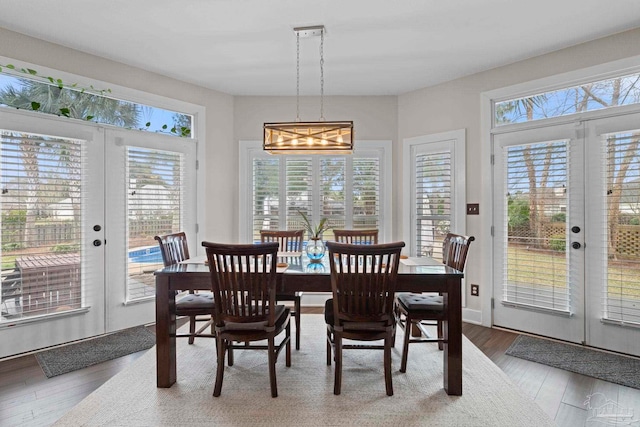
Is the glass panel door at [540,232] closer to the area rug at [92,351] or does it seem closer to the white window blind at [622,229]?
the white window blind at [622,229]

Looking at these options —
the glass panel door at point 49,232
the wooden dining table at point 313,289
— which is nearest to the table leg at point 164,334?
the wooden dining table at point 313,289

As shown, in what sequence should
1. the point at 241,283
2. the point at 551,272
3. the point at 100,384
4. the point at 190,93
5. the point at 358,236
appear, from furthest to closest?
the point at 190,93, the point at 358,236, the point at 551,272, the point at 100,384, the point at 241,283

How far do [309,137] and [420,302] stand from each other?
61.5 inches

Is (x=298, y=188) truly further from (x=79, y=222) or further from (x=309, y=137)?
(x=79, y=222)

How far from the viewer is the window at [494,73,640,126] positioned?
2.90 metres

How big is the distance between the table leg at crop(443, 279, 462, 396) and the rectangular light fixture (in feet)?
4.36

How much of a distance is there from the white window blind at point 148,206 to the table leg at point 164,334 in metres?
1.33

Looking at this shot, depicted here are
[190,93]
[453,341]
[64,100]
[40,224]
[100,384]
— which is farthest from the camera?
[190,93]

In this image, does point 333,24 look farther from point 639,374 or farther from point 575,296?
point 639,374

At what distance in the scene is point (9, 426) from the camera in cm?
193

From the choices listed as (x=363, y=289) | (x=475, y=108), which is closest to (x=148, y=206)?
(x=363, y=289)

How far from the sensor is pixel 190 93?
4.07 metres

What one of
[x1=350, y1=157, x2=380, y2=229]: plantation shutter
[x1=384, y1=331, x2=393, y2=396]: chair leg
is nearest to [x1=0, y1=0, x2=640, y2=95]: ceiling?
[x1=350, y1=157, x2=380, y2=229]: plantation shutter

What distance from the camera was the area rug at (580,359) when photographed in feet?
8.20
